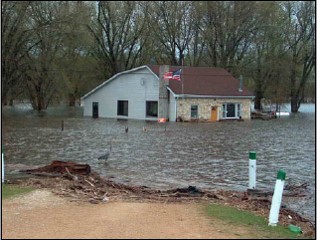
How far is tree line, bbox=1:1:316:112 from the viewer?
1619 centimetres

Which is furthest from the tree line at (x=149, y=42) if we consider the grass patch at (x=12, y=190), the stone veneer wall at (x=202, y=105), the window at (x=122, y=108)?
the grass patch at (x=12, y=190)

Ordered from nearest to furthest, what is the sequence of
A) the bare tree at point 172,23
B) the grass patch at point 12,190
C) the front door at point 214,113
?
the grass patch at point 12,190 → the bare tree at point 172,23 → the front door at point 214,113

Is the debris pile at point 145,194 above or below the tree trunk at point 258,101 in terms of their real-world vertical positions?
below

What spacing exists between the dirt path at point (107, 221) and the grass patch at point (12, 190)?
0.34 m

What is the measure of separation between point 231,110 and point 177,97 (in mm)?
6358

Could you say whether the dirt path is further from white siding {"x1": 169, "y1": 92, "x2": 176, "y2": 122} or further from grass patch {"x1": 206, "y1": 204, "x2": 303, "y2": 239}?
white siding {"x1": 169, "y1": 92, "x2": 176, "y2": 122}

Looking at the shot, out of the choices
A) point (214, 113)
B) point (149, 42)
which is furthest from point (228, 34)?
point (214, 113)

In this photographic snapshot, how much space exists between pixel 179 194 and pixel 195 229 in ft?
11.9

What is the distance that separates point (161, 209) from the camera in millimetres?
8500

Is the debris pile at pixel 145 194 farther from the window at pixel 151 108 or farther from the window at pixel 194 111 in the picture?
the window at pixel 151 108

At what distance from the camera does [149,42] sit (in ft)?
55.1

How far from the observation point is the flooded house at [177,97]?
41.3 meters

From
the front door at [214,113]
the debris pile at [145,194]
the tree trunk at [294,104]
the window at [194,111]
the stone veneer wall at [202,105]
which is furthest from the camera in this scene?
the tree trunk at [294,104]

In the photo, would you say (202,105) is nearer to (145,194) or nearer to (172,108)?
(172,108)
